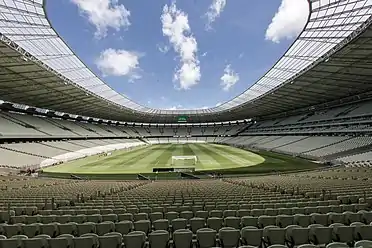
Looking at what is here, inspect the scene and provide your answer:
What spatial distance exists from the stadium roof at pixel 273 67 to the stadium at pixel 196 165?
0.54ft

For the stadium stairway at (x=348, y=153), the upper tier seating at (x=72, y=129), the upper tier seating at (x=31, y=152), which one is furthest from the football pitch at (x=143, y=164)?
the upper tier seating at (x=72, y=129)

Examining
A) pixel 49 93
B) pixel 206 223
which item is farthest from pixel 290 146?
pixel 206 223

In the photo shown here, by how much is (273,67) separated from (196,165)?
61.9 feet

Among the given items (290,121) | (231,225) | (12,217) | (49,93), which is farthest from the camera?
(290,121)

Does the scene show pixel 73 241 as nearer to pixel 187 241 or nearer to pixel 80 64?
pixel 187 241

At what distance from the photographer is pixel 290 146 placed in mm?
57656

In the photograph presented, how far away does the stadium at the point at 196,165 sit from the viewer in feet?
23.9

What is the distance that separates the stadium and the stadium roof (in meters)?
0.16

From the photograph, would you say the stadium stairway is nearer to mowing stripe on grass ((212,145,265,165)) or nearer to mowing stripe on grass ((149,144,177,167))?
mowing stripe on grass ((212,145,265,165))

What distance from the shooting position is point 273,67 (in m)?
46.9

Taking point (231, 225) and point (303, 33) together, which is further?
point (303, 33)

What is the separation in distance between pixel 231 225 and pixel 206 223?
703mm

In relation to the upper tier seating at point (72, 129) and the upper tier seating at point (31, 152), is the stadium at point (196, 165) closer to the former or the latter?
the upper tier seating at point (31, 152)

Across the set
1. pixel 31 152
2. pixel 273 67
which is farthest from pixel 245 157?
pixel 31 152
